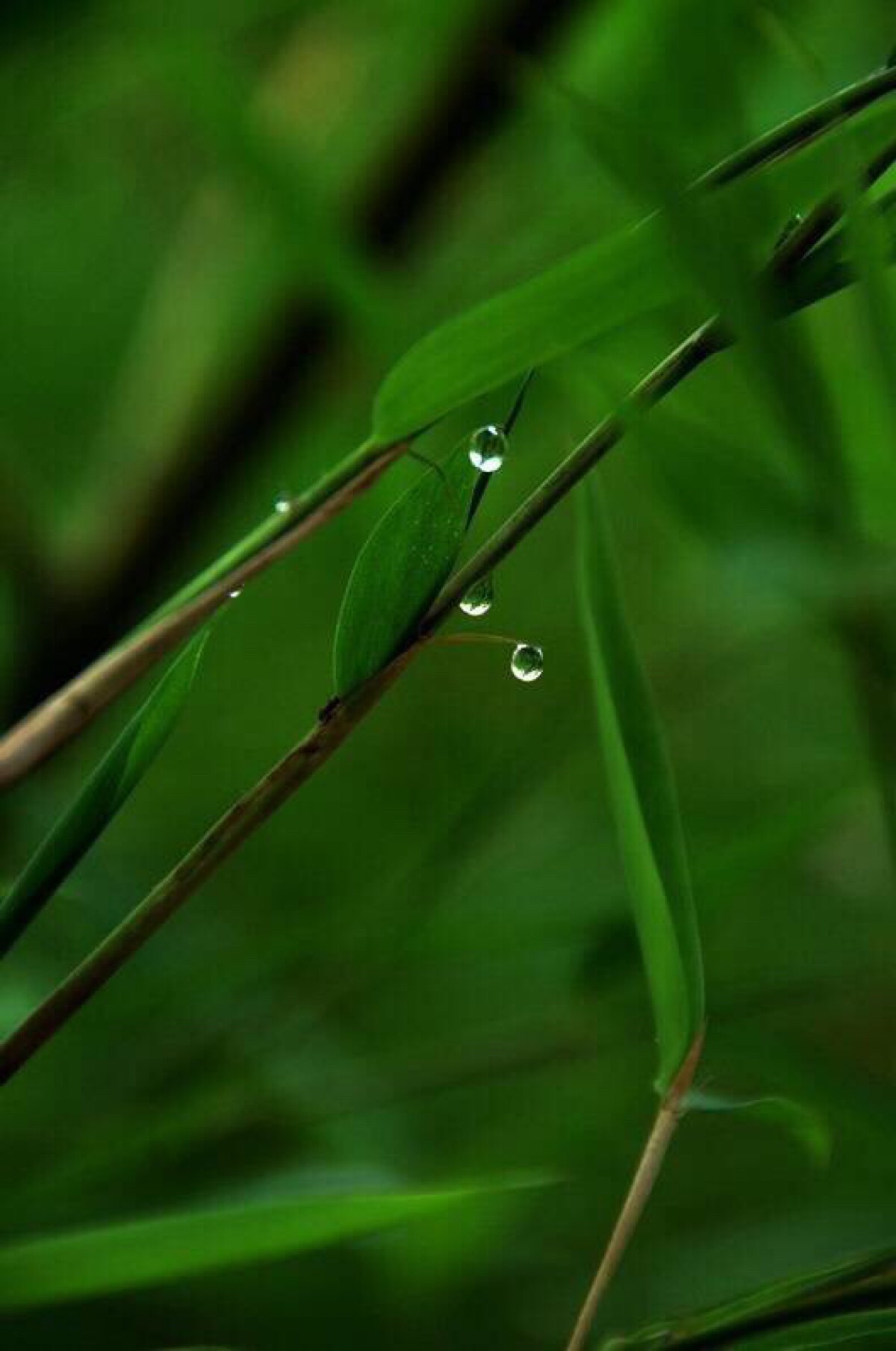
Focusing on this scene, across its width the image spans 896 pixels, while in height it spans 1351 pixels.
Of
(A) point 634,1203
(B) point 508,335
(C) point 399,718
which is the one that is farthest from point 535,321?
→ (C) point 399,718

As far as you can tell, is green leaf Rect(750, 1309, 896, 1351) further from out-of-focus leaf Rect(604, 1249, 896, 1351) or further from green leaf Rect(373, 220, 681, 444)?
green leaf Rect(373, 220, 681, 444)

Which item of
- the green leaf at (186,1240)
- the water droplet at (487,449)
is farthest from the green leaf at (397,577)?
the green leaf at (186,1240)

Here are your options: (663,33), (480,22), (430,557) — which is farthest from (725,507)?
(480,22)

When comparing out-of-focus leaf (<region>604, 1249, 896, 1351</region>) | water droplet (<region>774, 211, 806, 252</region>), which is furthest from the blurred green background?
out-of-focus leaf (<region>604, 1249, 896, 1351</region>)

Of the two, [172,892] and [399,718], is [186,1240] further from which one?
[399,718]

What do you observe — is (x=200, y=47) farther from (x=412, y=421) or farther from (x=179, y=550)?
(x=179, y=550)

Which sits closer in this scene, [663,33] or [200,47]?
[200,47]
